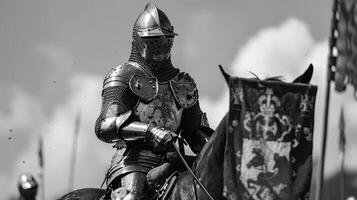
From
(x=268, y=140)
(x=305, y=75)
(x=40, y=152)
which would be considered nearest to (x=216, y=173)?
(x=268, y=140)

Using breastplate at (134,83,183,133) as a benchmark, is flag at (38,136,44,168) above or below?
below

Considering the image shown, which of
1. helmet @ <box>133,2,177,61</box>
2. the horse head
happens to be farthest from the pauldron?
the horse head

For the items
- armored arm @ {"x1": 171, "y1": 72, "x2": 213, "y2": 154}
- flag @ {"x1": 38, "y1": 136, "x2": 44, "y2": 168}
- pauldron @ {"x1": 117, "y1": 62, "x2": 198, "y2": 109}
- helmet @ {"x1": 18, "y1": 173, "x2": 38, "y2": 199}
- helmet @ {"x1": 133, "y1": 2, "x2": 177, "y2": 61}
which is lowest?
flag @ {"x1": 38, "y1": 136, "x2": 44, "y2": 168}

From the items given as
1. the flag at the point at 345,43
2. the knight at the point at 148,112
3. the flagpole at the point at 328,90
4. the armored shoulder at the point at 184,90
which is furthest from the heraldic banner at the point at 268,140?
the armored shoulder at the point at 184,90

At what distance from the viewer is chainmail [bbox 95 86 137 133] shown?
56.4ft

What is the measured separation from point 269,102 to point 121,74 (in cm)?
320

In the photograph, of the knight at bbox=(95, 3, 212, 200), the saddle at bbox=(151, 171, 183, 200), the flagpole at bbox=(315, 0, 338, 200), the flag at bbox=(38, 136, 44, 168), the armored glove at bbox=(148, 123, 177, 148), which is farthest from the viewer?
the flag at bbox=(38, 136, 44, 168)

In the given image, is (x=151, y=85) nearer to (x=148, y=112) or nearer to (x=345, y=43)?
(x=148, y=112)

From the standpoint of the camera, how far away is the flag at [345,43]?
50.0ft

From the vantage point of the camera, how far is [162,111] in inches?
682

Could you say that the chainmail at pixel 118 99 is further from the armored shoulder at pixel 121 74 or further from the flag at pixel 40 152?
the flag at pixel 40 152

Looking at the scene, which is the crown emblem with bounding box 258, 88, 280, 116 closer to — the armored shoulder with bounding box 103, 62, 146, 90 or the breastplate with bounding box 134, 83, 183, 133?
the breastplate with bounding box 134, 83, 183, 133

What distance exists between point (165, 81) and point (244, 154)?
118 inches

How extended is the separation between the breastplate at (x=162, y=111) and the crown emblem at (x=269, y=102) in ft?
8.52
